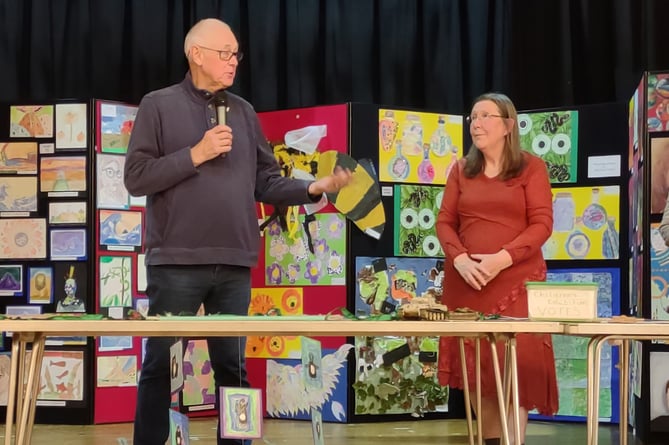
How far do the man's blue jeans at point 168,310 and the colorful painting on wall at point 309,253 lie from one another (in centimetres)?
237

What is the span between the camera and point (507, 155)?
3.26m

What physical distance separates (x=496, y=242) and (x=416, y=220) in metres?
2.17

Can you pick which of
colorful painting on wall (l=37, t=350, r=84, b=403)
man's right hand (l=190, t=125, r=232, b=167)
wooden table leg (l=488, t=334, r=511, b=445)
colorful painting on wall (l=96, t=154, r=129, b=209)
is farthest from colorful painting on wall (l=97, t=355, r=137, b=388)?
wooden table leg (l=488, t=334, r=511, b=445)

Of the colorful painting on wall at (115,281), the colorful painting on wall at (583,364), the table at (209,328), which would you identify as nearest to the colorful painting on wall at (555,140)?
the colorful painting on wall at (583,364)

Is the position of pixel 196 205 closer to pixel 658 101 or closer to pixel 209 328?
pixel 209 328

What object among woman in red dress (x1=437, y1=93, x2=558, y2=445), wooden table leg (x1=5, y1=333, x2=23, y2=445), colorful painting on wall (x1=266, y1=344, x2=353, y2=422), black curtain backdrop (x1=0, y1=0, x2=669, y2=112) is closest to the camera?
wooden table leg (x1=5, y1=333, x2=23, y2=445)

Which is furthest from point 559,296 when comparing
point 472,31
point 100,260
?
point 472,31

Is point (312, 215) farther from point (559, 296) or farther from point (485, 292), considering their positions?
point (559, 296)

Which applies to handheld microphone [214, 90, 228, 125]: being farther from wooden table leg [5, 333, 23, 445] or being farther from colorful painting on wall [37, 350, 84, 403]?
colorful painting on wall [37, 350, 84, 403]

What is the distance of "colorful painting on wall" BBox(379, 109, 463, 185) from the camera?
534 cm

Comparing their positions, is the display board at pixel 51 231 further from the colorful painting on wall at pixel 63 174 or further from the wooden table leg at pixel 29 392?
the wooden table leg at pixel 29 392

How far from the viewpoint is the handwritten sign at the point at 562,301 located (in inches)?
92.2

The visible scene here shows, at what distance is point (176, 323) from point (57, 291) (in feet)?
11.1

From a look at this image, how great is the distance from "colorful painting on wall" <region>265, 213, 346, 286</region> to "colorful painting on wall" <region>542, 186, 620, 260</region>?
1150mm
